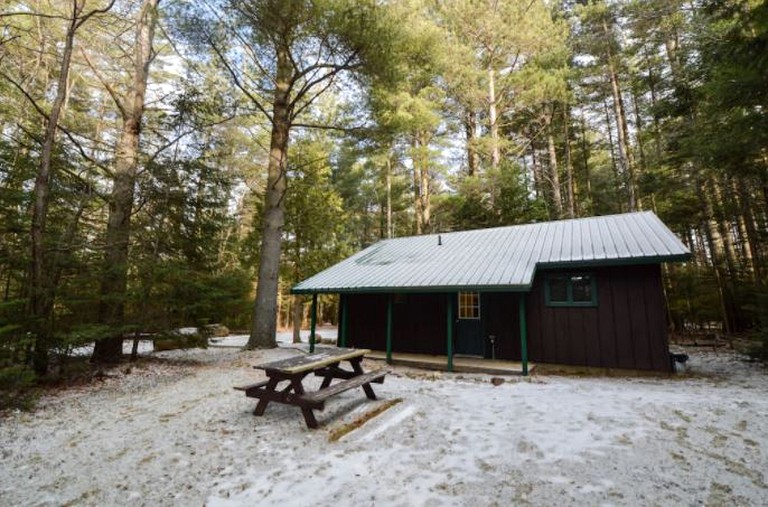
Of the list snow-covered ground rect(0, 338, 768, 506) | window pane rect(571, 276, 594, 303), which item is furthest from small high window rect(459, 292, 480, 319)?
snow-covered ground rect(0, 338, 768, 506)

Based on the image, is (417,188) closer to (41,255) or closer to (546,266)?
(546,266)

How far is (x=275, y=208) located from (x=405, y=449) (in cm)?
906

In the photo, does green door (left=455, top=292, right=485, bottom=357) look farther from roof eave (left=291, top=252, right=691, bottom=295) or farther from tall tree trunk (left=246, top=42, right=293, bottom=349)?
tall tree trunk (left=246, top=42, right=293, bottom=349)

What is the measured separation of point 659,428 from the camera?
13.5ft

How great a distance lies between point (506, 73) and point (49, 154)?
17.7 metres

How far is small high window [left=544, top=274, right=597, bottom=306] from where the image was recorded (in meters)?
8.23

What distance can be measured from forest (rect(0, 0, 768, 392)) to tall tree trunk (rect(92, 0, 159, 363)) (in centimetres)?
5

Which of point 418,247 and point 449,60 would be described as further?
point 449,60

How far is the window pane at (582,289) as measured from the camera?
827 cm

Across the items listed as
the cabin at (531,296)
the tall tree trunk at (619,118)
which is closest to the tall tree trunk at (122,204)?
the cabin at (531,296)

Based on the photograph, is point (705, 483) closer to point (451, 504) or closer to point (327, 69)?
point (451, 504)

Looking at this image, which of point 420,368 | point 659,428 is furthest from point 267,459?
point 420,368

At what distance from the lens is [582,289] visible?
8.38 meters

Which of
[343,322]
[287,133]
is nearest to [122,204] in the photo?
[287,133]
